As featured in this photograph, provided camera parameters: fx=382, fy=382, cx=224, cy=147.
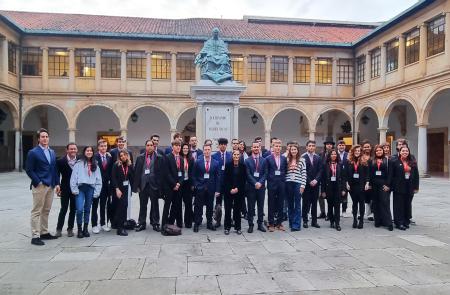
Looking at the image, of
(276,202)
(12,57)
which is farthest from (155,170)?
(12,57)

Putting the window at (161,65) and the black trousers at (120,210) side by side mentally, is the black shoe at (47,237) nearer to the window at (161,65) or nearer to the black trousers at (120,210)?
the black trousers at (120,210)

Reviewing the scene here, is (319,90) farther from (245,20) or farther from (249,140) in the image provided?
(245,20)

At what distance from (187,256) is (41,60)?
894 inches

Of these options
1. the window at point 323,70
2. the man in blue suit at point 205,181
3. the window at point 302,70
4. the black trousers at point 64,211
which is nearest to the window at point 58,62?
the window at point 302,70

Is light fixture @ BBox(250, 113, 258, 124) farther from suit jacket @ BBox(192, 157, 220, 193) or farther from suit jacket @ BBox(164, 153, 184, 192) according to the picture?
suit jacket @ BBox(164, 153, 184, 192)

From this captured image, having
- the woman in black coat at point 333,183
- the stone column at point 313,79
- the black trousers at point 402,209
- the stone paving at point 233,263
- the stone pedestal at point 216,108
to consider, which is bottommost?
the stone paving at point 233,263

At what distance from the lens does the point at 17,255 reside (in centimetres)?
539

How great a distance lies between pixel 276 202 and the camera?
7.41 metres

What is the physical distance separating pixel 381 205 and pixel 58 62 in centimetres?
2249

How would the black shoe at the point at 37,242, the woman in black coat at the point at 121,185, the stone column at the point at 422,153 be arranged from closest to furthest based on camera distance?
1. the black shoe at the point at 37,242
2. the woman in black coat at the point at 121,185
3. the stone column at the point at 422,153

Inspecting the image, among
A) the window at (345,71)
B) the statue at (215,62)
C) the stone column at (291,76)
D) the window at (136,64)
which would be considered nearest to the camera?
the statue at (215,62)

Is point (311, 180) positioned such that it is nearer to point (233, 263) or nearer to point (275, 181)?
point (275, 181)

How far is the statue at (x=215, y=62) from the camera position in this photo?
417 inches

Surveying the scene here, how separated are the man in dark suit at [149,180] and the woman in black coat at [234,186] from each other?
123 cm
